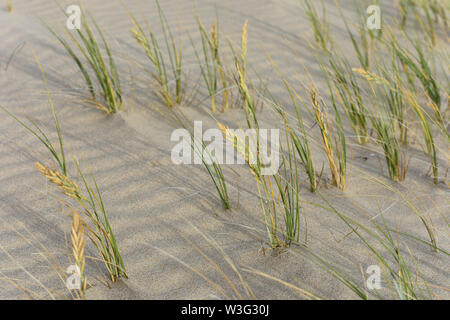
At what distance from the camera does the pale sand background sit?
1606mm

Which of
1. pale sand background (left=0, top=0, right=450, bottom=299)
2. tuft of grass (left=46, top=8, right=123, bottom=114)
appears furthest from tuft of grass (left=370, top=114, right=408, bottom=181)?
tuft of grass (left=46, top=8, right=123, bottom=114)

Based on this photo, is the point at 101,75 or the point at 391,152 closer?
the point at 391,152

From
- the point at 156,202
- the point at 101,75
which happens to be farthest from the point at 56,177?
the point at 101,75

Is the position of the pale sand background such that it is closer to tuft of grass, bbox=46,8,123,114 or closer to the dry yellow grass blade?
tuft of grass, bbox=46,8,123,114

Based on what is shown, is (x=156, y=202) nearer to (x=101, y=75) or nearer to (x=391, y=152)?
(x=101, y=75)

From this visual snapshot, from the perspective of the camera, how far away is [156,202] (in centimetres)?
193

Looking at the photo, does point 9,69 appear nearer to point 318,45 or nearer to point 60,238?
point 60,238

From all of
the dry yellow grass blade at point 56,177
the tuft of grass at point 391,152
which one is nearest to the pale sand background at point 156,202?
the tuft of grass at point 391,152

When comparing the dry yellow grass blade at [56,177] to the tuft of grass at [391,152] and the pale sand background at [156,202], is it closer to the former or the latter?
the pale sand background at [156,202]

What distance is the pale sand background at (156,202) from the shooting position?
161 centimetres

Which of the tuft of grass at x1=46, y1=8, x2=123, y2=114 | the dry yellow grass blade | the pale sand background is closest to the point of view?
the dry yellow grass blade

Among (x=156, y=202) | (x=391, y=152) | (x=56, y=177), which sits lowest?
(x=156, y=202)
